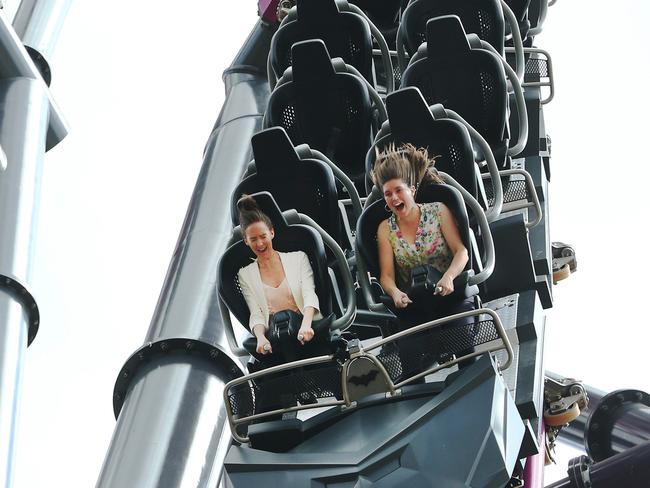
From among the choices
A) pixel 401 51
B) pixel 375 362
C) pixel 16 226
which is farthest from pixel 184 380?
pixel 375 362

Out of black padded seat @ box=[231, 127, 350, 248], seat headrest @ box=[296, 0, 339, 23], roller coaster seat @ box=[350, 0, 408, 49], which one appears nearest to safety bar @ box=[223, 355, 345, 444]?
black padded seat @ box=[231, 127, 350, 248]

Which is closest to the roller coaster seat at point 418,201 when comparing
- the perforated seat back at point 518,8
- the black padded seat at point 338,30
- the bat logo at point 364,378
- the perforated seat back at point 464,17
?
the bat logo at point 364,378

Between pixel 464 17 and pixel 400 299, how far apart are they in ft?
12.1

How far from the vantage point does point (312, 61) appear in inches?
377

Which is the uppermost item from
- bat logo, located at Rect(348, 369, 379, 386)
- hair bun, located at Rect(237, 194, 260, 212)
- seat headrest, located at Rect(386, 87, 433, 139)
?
seat headrest, located at Rect(386, 87, 433, 139)

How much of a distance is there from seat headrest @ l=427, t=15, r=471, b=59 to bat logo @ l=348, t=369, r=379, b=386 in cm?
260

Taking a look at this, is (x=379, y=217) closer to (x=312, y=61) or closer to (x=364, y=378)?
(x=364, y=378)

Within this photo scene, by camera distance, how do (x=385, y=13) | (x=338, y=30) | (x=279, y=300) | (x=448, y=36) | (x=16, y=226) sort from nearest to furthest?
(x=279, y=300) → (x=448, y=36) → (x=16, y=226) → (x=338, y=30) → (x=385, y=13)

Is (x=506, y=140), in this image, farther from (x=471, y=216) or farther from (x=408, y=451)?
(x=408, y=451)

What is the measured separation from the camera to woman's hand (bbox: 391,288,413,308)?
24.0ft

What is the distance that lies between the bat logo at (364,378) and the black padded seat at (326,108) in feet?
8.60

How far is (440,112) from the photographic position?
8.62 meters

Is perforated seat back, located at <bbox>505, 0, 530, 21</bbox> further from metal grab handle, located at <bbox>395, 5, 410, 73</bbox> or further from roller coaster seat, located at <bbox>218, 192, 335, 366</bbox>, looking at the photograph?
roller coaster seat, located at <bbox>218, 192, 335, 366</bbox>

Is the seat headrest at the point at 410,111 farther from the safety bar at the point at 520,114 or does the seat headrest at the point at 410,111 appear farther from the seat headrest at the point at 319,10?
the seat headrest at the point at 319,10
